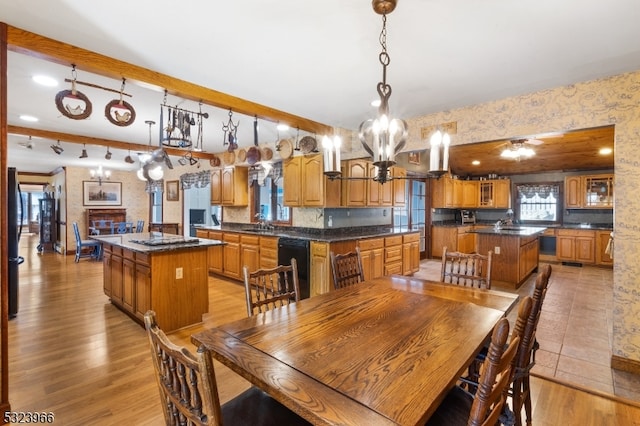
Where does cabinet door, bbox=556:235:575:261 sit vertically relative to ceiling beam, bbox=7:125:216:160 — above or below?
below

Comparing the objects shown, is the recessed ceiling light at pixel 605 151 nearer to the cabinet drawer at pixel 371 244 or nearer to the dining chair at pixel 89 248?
the cabinet drawer at pixel 371 244

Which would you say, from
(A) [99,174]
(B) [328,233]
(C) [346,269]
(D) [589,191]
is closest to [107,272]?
(B) [328,233]

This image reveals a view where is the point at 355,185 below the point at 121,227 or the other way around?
the other way around

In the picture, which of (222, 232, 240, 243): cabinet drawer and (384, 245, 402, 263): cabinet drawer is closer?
(384, 245, 402, 263): cabinet drawer

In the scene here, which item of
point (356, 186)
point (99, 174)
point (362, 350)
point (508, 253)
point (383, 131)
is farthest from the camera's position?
point (99, 174)

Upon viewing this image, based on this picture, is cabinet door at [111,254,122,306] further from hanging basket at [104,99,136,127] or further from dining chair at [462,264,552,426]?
dining chair at [462,264,552,426]

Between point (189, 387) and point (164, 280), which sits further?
point (164, 280)

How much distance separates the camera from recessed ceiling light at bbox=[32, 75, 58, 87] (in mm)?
2812

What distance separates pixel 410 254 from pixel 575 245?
4.16 meters

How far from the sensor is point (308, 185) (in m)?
4.55

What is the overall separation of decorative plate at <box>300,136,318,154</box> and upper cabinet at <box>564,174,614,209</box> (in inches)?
249

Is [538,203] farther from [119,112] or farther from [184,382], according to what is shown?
[184,382]

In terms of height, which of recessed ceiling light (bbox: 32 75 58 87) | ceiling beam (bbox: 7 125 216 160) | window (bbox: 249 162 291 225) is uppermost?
recessed ceiling light (bbox: 32 75 58 87)

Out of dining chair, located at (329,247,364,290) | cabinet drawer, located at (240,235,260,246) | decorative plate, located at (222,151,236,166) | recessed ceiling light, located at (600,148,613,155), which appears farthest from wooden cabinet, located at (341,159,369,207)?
recessed ceiling light, located at (600,148,613,155)
